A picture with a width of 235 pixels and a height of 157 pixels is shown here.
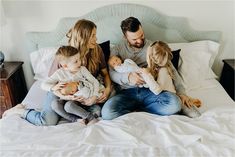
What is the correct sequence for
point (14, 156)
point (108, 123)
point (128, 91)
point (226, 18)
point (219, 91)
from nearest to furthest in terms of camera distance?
1. point (14, 156)
2. point (108, 123)
3. point (128, 91)
4. point (219, 91)
5. point (226, 18)

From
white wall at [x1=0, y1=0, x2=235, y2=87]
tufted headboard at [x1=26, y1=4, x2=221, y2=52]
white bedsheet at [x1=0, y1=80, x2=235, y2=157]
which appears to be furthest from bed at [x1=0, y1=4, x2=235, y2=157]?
white wall at [x1=0, y1=0, x2=235, y2=87]

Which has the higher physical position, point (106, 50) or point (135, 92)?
point (106, 50)

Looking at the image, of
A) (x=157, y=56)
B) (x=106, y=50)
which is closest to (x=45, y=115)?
(x=106, y=50)

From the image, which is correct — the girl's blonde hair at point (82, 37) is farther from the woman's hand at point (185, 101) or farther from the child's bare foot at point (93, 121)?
the woman's hand at point (185, 101)

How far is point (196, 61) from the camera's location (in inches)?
81.7

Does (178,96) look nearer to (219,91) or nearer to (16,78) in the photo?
(219,91)

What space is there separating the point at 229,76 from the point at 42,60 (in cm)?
140

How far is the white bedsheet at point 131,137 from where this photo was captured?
1.32 metres

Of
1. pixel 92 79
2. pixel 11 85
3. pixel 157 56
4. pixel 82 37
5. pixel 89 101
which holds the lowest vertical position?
Result: pixel 11 85

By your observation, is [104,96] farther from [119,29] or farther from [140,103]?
[119,29]

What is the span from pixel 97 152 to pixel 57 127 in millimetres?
321

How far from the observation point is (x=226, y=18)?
222cm

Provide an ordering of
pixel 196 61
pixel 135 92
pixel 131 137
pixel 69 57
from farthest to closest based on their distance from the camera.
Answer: pixel 196 61, pixel 135 92, pixel 69 57, pixel 131 137

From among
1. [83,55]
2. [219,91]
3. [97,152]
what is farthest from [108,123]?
[219,91]
